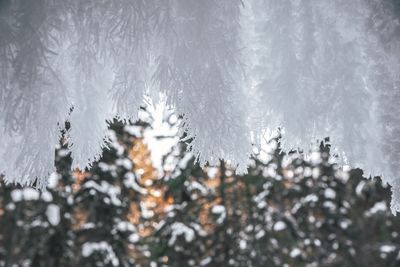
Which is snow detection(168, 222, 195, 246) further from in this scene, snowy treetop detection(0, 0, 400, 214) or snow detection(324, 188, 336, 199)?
snowy treetop detection(0, 0, 400, 214)

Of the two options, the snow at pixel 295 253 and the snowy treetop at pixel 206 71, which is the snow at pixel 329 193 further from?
the snowy treetop at pixel 206 71

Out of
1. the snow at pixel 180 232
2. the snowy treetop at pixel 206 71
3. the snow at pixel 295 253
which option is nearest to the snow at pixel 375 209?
the snow at pixel 295 253

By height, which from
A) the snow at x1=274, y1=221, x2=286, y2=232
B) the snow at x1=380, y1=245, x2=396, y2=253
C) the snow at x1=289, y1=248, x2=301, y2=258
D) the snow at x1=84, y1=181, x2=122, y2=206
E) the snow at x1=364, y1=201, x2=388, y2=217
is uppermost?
the snow at x1=364, y1=201, x2=388, y2=217

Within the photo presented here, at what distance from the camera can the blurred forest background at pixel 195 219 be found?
880 centimetres

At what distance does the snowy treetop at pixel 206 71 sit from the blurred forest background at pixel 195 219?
6666 mm

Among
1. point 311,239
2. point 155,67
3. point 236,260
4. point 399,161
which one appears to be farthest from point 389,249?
point 155,67

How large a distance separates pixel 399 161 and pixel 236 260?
31.8 feet

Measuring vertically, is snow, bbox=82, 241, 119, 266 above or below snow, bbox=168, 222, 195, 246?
below

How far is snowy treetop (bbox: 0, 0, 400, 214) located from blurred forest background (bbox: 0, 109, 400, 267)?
6666 millimetres

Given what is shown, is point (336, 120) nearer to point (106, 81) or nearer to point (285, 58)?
point (285, 58)

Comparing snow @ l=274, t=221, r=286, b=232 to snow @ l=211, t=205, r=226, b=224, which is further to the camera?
snow @ l=211, t=205, r=226, b=224

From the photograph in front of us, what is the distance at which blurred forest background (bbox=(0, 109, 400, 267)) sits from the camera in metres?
8.80

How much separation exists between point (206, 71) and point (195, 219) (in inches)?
383

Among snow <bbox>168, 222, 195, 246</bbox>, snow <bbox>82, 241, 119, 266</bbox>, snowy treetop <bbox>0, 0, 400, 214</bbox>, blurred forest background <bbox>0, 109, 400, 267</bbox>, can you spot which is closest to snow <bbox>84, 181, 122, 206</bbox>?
blurred forest background <bbox>0, 109, 400, 267</bbox>
